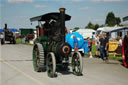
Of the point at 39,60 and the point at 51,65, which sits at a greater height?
the point at 39,60

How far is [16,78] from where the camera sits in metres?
8.20

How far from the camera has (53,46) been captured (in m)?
8.82

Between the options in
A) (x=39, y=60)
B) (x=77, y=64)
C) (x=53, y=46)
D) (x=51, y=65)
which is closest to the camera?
(x=51, y=65)

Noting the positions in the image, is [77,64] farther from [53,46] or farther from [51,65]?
[53,46]

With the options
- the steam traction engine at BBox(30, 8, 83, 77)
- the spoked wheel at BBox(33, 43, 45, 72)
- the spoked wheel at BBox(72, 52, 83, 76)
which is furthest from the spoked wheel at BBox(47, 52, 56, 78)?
the spoked wheel at BBox(72, 52, 83, 76)

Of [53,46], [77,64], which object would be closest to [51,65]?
[53,46]

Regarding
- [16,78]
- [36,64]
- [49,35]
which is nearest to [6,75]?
[16,78]

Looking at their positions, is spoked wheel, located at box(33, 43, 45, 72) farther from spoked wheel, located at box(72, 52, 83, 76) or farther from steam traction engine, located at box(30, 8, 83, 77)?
spoked wheel, located at box(72, 52, 83, 76)

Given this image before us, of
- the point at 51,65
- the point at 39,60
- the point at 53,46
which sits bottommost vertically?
the point at 51,65

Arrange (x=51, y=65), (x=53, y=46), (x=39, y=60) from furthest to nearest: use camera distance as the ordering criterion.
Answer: (x=39, y=60) → (x=53, y=46) → (x=51, y=65)

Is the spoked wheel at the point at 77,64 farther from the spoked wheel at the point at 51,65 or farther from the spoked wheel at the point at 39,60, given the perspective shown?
the spoked wheel at the point at 39,60

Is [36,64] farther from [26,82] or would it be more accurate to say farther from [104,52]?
[104,52]

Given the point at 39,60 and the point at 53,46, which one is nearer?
the point at 53,46

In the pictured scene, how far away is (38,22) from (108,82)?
15.6ft
